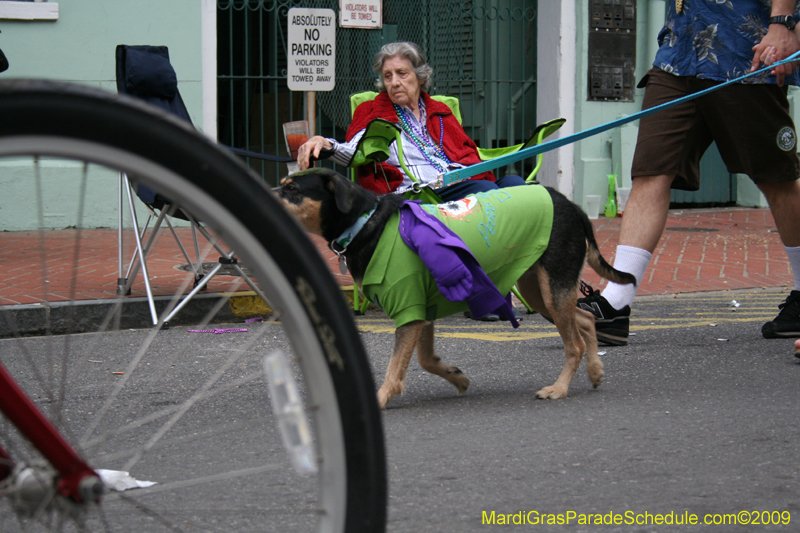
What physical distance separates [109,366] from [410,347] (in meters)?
1.65

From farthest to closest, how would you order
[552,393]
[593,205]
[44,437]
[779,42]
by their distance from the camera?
1. [593,205]
2. [779,42]
3. [552,393]
4. [44,437]

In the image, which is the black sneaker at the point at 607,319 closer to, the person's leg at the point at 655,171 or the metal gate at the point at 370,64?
the person's leg at the point at 655,171

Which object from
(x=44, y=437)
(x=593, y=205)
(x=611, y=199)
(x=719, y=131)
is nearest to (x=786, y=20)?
(x=719, y=131)

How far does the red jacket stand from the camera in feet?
17.3

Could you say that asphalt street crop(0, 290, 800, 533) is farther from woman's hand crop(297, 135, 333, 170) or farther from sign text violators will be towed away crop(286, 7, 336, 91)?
sign text violators will be towed away crop(286, 7, 336, 91)

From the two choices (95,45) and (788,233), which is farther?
(95,45)

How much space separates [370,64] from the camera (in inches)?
453

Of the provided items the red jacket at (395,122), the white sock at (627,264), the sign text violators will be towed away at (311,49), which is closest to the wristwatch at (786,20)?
the white sock at (627,264)

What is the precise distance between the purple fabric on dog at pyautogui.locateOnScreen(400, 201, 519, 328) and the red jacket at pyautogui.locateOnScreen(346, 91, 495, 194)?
5.51 ft

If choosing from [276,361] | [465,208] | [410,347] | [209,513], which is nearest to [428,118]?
[465,208]

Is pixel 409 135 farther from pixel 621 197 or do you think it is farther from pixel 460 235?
pixel 621 197

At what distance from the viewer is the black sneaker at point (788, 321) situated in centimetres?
475

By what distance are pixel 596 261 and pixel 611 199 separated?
8.02 m

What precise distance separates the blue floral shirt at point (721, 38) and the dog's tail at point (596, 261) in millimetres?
1254
